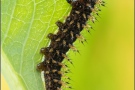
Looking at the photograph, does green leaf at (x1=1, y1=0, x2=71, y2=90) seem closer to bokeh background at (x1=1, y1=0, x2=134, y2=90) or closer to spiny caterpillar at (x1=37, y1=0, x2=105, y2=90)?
spiny caterpillar at (x1=37, y1=0, x2=105, y2=90)

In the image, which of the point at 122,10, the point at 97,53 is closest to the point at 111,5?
the point at 122,10

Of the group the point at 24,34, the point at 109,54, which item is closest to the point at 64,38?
the point at 24,34

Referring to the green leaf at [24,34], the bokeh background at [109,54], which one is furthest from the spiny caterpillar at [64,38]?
the bokeh background at [109,54]

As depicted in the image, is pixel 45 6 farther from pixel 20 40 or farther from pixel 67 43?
pixel 67 43

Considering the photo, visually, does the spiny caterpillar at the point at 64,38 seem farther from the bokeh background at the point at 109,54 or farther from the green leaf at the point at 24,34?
the bokeh background at the point at 109,54

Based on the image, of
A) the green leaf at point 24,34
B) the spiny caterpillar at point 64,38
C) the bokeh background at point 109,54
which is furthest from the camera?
the bokeh background at point 109,54

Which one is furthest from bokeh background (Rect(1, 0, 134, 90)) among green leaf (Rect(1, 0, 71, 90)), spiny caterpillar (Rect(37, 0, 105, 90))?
green leaf (Rect(1, 0, 71, 90))
